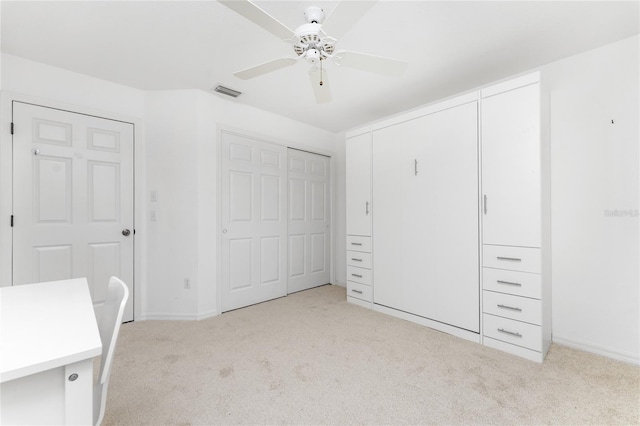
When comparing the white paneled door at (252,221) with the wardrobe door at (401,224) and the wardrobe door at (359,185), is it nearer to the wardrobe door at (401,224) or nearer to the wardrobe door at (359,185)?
the wardrobe door at (359,185)

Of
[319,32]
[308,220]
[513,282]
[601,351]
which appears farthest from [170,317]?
[601,351]

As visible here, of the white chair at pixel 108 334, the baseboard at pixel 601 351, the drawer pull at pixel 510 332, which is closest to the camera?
the white chair at pixel 108 334

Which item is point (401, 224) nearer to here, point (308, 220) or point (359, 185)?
point (359, 185)

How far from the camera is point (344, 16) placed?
1374 mm

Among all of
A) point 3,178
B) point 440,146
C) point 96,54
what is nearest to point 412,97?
point 440,146

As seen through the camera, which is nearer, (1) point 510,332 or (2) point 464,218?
(1) point 510,332

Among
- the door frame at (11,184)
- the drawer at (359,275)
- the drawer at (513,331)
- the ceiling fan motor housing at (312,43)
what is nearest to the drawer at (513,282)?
the drawer at (513,331)

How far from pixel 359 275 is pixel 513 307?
159 centimetres

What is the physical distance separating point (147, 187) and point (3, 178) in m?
1.03

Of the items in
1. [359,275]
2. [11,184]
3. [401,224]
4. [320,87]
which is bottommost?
[359,275]

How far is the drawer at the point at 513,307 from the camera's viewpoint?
2098 millimetres

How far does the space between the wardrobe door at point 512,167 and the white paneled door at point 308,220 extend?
93.3 inches

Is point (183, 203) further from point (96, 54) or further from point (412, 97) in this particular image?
point (412, 97)

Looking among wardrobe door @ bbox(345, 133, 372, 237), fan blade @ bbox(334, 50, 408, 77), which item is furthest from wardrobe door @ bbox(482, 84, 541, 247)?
wardrobe door @ bbox(345, 133, 372, 237)
